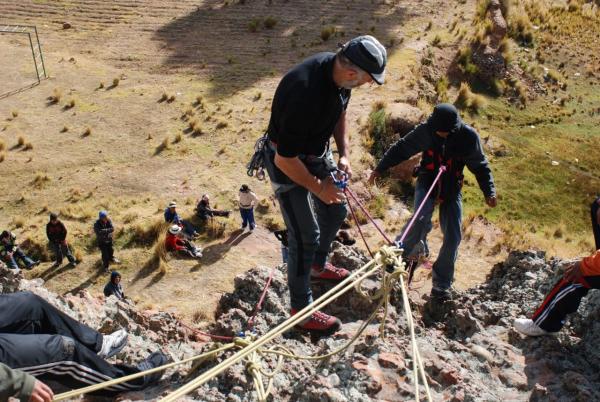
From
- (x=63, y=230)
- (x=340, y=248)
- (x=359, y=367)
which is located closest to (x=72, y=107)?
(x=63, y=230)

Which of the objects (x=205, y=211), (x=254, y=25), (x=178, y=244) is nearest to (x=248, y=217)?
(x=205, y=211)

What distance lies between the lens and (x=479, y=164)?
17.6ft

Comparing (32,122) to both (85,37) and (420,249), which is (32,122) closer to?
(85,37)

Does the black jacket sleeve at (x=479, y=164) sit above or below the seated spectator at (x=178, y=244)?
above

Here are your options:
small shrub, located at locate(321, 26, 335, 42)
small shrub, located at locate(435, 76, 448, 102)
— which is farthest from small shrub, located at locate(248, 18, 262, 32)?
small shrub, located at locate(435, 76, 448, 102)

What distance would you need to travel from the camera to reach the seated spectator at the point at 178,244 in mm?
10523

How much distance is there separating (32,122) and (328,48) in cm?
945

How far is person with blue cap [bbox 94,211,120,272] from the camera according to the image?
32.9 feet

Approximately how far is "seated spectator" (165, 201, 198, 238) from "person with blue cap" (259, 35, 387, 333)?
6.64 m

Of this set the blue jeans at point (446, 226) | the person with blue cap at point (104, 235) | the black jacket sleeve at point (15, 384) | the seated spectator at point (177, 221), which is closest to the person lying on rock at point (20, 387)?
the black jacket sleeve at point (15, 384)

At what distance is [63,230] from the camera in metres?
10.2

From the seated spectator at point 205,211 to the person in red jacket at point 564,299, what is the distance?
7.97 m

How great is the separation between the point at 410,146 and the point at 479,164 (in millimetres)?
672

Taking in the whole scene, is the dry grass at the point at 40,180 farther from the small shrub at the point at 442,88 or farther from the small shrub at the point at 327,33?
the small shrub at the point at 442,88
